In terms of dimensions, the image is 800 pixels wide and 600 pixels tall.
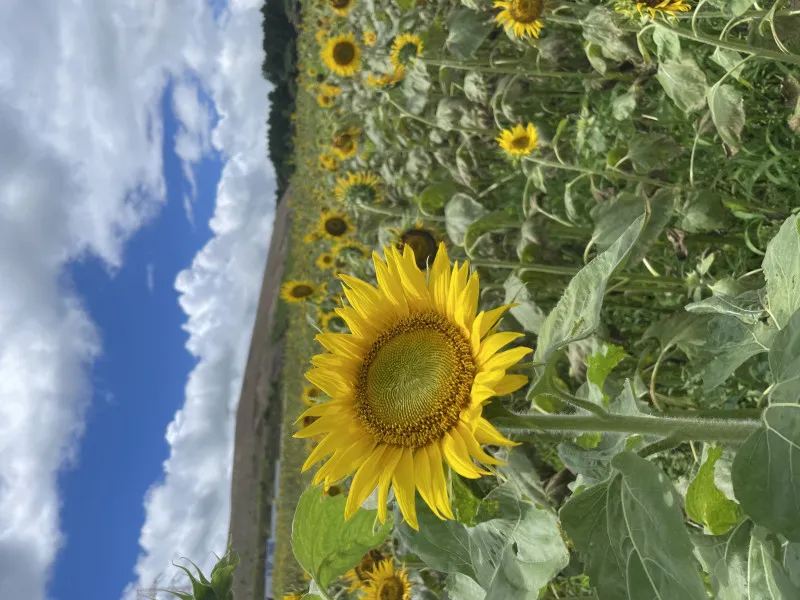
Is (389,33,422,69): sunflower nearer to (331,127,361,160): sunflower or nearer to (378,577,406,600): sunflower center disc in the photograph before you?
(331,127,361,160): sunflower

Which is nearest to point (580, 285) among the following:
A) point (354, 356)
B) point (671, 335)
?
point (354, 356)

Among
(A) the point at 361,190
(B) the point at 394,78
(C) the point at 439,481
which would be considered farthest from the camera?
(A) the point at 361,190

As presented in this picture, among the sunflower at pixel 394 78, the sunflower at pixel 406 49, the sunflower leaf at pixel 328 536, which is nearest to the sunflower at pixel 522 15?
the sunflower at pixel 406 49

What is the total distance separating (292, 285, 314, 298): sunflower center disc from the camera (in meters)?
4.35

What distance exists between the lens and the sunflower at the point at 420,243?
9.02 ft

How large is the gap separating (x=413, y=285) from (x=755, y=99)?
1703mm

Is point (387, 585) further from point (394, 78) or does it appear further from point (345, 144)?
point (345, 144)

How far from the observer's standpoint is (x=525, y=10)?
2439 mm

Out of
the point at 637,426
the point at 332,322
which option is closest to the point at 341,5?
the point at 332,322

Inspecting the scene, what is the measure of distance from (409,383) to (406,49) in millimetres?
2858

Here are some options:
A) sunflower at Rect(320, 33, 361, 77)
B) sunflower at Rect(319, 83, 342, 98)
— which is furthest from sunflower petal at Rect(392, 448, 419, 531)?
sunflower at Rect(319, 83, 342, 98)

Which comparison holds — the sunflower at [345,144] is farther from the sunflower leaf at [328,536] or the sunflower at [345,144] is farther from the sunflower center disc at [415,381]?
the sunflower leaf at [328,536]

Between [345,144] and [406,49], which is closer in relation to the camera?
[406,49]

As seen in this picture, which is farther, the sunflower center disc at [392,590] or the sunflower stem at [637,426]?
the sunflower center disc at [392,590]
